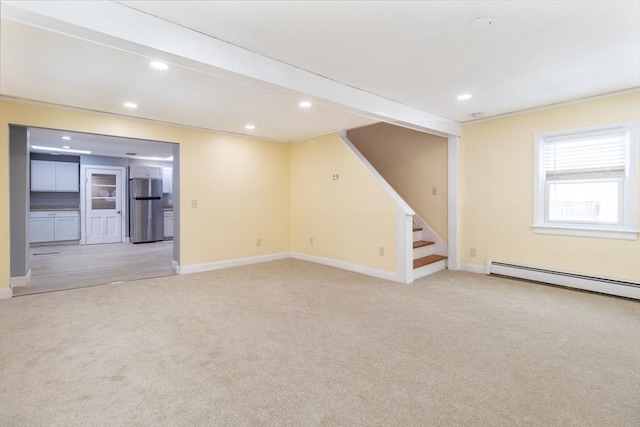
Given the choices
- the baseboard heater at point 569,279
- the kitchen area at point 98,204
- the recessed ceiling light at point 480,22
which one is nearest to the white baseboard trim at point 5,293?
the kitchen area at point 98,204

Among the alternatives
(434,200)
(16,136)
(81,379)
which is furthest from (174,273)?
(434,200)

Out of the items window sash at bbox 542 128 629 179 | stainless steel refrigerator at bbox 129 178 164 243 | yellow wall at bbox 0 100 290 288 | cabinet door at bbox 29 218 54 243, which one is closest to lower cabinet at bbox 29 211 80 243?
cabinet door at bbox 29 218 54 243

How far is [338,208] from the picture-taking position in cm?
524

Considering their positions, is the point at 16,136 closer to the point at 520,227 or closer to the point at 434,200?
the point at 434,200

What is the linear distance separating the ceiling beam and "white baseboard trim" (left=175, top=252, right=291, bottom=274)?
3.27m

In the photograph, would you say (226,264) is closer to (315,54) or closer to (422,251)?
(422,251)

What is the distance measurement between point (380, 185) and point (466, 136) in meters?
1.69

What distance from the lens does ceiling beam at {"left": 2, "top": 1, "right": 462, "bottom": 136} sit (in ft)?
5.97

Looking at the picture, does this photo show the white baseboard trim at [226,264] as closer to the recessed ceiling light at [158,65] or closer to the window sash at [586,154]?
the recessed ceiling light at [158,65]

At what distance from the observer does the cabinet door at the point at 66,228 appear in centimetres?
764

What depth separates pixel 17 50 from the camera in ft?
7.77

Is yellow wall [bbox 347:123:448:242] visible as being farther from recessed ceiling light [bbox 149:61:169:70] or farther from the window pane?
recessed ceiling light [bbox 149:61:169:70]

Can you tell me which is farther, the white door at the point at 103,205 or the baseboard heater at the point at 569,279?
the white door at the point at 103,205

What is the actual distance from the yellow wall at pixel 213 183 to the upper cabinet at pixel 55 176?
4974 mm
